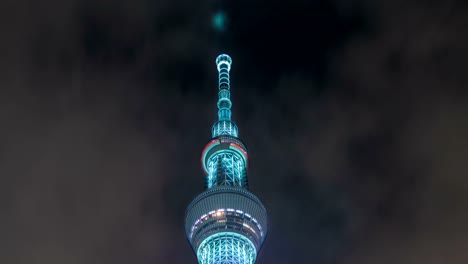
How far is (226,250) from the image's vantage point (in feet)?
349

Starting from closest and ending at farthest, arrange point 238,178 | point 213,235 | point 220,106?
point 213,235
point 238,178
point 220,106

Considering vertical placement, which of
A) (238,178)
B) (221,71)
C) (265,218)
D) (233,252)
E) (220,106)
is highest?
(221,71)

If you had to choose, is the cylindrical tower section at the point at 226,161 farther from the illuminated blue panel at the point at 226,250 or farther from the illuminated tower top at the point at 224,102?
the illuminated blue panel at the point at 226,250

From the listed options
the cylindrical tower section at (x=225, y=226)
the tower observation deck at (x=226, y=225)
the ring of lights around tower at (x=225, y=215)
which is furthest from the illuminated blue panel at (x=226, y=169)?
the cylindrical tower section at (x=225, y=226)

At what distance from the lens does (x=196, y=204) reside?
359 ft

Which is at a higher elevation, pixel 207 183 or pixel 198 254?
pixel 207 183

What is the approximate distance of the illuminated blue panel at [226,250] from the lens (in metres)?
106

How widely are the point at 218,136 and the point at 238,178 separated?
10101 mm

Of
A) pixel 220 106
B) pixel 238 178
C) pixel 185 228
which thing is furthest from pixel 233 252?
pixel 220 106

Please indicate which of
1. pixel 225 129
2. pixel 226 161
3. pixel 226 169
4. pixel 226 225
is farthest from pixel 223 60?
pixel 226 225

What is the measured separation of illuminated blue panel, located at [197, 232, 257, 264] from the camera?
106375 millimetres

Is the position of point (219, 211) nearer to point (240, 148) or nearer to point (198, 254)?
point (198, 254)

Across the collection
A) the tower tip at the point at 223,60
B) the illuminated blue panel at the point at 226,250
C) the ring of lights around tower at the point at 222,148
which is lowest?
the illuminated blue panel at the point at 226,250

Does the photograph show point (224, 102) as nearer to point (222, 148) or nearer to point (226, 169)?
point (222, 148)
